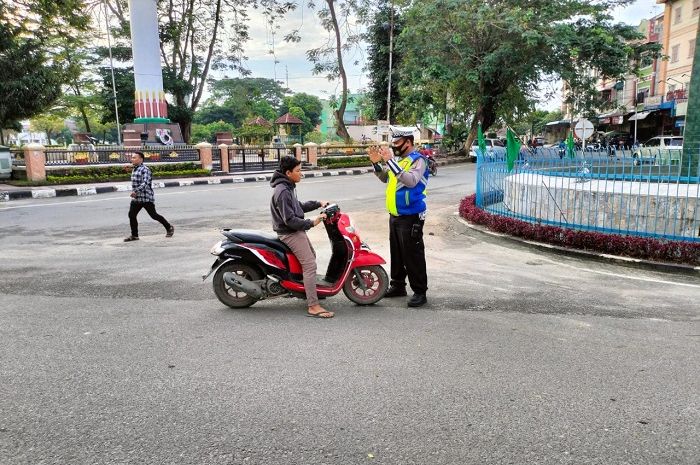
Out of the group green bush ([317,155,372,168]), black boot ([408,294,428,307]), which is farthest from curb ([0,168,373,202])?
black boot ([408,294,428,307])

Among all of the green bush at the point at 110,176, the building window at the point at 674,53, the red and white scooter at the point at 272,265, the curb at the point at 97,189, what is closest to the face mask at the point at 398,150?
the red and white scooter at the point at 272,265

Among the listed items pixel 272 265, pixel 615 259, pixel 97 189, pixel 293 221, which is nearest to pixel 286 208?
pixel 293 221

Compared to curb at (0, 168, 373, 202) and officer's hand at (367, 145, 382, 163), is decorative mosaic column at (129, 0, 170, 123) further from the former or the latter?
officer's hand at (367, 145, 382, 163)

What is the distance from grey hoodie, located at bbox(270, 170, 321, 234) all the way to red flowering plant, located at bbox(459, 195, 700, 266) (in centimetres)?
505

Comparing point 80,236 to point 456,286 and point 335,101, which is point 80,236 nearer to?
point 456,286

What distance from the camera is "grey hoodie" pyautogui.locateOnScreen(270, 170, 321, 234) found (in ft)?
15.1

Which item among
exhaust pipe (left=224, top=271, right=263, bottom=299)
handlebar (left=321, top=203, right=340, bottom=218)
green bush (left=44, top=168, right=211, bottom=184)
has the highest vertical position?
handlebar (left=321, top=203, right=340, bottom=218)

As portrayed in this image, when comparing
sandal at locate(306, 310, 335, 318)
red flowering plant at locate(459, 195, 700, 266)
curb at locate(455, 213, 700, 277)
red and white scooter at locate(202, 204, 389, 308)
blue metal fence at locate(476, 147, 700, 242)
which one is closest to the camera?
sandal at locate(306, 310, 335, 318)

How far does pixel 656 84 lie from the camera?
130 ft

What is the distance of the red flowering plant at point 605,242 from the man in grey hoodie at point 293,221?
483 centimetres

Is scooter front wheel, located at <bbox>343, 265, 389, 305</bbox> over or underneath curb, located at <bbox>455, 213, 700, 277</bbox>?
over

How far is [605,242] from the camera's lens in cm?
764

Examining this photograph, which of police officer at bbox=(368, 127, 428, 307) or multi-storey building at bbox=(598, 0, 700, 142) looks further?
multi-storey building at bbox=(598, 0, 700, 142)

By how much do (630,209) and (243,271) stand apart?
240 inches
